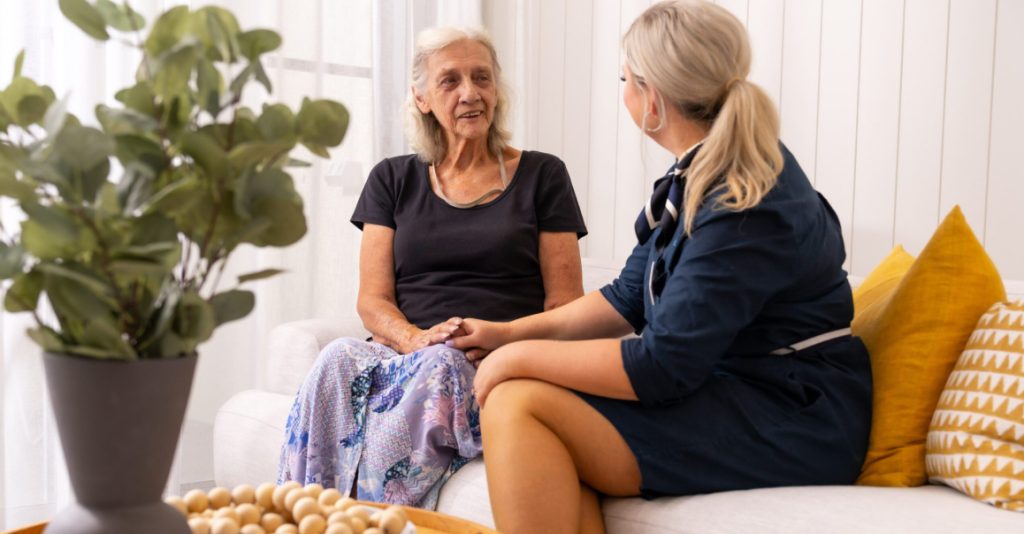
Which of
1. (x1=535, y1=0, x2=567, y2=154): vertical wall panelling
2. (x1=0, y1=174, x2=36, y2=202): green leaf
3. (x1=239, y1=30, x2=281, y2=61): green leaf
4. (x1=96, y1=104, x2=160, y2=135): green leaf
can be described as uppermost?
(x1=535, y1=0, x2=567, y2=154): vertical wall panelling

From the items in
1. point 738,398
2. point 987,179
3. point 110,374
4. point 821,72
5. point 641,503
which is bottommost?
point 641,503

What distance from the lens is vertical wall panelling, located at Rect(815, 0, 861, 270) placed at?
2.96 meters

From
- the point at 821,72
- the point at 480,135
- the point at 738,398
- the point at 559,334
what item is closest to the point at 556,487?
the point at 738,398

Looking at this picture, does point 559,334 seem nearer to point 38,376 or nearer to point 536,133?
point 38,376

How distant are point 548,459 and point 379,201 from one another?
1.15 meters

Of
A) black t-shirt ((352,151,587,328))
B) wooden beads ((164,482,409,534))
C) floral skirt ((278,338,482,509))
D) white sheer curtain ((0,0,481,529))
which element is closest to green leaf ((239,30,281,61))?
wooden beads ((164,482,409,534))

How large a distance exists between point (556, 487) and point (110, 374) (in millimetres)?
945

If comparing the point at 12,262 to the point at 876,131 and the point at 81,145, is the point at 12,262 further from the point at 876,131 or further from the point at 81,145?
the point at 876,131

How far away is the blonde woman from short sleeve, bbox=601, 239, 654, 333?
195 mm

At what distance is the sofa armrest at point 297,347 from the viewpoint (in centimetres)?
258

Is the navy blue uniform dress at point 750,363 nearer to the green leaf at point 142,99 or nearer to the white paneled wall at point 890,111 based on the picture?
the white paneled wall at point 890,111

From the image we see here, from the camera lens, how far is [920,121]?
2787 millimetres

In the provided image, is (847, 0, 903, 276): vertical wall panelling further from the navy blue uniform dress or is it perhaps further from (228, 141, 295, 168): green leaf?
(228, 141, 295, 168): green leaf

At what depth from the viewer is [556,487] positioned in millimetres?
1685
